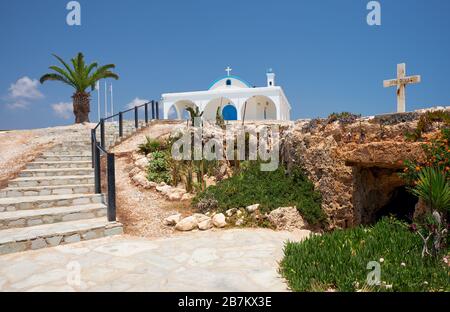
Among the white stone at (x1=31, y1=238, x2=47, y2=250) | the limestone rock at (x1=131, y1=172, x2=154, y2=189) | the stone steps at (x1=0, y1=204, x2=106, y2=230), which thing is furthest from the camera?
the limestone rock at (x1=131, y1=172, x2=154, y2=189)

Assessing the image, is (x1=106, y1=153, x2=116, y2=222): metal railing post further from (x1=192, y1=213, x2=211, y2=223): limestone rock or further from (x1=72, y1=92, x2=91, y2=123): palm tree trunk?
(x1=72, y1=92, x2=91, y2=123): palm tree trunk

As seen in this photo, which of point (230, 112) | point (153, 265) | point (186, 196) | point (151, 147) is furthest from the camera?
point (230, 112)

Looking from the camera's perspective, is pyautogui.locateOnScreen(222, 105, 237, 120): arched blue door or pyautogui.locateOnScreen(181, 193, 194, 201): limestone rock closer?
pyautogui.locateOnScreen(181, 193, 194, 201): limestone rock

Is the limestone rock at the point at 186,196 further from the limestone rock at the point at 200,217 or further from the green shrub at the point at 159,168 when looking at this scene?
the limestone rock at the point at 200,217

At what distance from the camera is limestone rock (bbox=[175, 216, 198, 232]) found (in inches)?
229

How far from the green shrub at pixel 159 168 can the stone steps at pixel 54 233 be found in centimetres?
281

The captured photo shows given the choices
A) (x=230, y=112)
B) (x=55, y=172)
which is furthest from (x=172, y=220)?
(x=230, y=112)

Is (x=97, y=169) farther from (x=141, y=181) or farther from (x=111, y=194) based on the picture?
(x=141, y=181)

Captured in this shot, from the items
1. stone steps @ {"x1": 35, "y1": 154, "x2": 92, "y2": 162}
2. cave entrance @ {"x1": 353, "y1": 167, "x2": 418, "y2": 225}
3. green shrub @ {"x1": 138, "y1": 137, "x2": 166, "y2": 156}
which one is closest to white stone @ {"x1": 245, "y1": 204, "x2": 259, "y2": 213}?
cave entrance @ {"x1": 353, "y1": 167, "x2": 418, "y2": 225}

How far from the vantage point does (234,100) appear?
2452 cm

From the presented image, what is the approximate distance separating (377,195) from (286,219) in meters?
2.99

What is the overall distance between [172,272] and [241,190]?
3.51 metres

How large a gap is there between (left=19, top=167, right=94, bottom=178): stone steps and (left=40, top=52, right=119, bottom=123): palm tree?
610 inches

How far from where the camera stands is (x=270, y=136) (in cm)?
889
